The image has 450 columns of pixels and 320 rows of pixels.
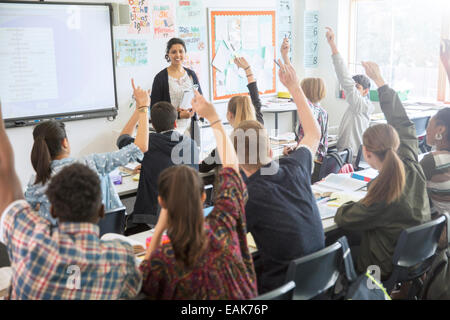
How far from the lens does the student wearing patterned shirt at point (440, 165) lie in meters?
2.94

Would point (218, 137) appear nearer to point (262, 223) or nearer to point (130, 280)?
point (262, 223)

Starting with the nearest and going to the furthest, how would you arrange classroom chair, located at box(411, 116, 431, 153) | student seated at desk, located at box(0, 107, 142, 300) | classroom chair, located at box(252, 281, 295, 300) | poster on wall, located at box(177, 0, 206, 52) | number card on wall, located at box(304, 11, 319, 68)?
1. student seated at desk, located at box(0, 107, 142, 300)
2. classroom chair, located at box(252, 281, 295, 300)
3. classroom chair, located at box(411, 116, 431, 153)
4. poster on wall, located at box(177, 0, 206, 52)
5. number card on wall, located at box(304, 11, 319, 68)

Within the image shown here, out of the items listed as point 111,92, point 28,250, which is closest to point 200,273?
point 28,250

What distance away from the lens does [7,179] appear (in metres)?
1.68

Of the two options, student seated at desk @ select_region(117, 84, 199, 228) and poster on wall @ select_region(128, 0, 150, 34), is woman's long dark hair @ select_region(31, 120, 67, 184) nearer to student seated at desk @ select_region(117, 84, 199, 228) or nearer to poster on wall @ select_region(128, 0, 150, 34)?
student seated at desk @ select_region(117, 84, 199, 228)

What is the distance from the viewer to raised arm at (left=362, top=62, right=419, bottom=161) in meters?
2.91

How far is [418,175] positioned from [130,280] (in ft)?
5.76

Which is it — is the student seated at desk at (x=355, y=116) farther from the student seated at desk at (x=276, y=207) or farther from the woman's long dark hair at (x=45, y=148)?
the woman's long dark hair at (x=45, y=148)

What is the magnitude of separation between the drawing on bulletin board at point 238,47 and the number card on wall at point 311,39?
544 mm

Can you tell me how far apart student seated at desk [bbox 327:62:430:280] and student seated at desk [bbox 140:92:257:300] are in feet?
3.48

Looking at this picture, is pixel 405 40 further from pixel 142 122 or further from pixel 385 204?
pixel 142 122

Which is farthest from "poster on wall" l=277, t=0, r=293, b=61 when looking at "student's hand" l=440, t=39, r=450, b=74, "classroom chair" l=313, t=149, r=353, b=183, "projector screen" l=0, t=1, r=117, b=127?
"student's hand" l=440, t=39, r=450, b=74

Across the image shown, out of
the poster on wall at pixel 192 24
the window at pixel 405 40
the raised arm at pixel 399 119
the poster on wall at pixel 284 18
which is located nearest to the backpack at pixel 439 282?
the raised arm at pixel 399 119

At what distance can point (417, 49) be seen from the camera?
6582 mm
